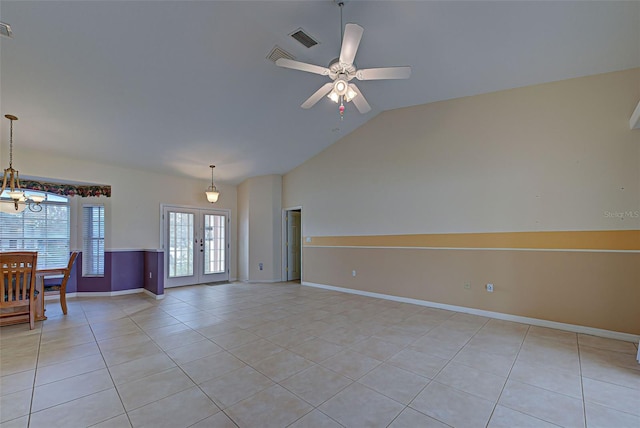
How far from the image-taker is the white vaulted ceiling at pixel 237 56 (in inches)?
104

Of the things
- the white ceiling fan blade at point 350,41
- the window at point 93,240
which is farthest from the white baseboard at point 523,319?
the window at point 93,240

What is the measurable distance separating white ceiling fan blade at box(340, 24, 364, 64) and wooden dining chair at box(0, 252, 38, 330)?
4559mm

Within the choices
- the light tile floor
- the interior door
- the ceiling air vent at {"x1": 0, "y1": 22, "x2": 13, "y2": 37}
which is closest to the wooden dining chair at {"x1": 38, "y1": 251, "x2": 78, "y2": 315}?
the light tile floor

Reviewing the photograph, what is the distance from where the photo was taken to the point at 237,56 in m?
3.29

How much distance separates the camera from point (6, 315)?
365 cm

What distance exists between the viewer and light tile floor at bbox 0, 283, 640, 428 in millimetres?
1883

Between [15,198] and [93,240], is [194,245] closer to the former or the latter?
[93,240]

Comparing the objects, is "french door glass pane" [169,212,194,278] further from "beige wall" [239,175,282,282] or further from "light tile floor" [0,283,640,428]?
"light tile floor" [0,283,640,428]

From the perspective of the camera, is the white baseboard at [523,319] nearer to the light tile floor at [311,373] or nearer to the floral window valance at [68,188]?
the light tile floor at [311,373]

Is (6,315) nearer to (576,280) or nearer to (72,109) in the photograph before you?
(72,109)

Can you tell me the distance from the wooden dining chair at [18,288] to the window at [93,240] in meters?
1.98

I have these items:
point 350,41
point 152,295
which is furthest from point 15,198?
point 350,41

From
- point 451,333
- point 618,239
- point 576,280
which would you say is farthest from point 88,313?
point 618,239

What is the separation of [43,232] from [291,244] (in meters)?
5.17
